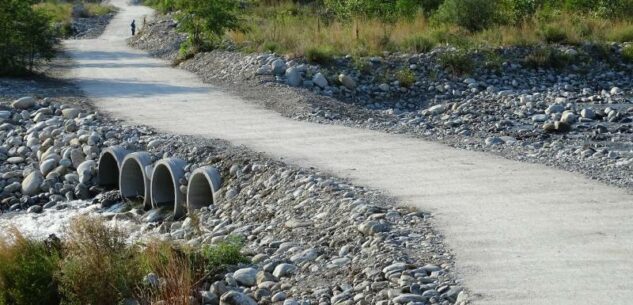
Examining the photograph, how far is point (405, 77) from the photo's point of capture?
21.9 metres

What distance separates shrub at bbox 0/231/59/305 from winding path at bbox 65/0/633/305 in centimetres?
364

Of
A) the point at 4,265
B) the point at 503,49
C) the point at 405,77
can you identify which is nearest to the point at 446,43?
the point at 503,49

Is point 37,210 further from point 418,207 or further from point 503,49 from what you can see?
point 503,49

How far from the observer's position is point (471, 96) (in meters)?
21.2

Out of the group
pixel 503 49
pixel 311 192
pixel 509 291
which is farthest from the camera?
pixel 503 49

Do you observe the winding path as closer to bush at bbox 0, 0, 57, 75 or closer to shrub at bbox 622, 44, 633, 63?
bush at bbox 0, 0, 57, 75

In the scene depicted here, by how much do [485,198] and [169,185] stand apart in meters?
5.78

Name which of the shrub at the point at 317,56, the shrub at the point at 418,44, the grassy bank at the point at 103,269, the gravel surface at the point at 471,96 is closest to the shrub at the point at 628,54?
the gravel surface at the point at 471,96

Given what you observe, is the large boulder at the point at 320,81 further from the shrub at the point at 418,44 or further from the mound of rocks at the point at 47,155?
the mound of rocks at the point at 47,155

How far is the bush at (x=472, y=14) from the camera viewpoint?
88.4 ft

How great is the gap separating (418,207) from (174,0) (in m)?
20.0

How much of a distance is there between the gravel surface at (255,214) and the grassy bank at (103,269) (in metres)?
0.29

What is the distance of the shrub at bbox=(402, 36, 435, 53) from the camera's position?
2395 cm

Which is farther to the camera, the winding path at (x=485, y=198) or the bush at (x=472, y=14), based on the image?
the bush at (x=472, y=14)
